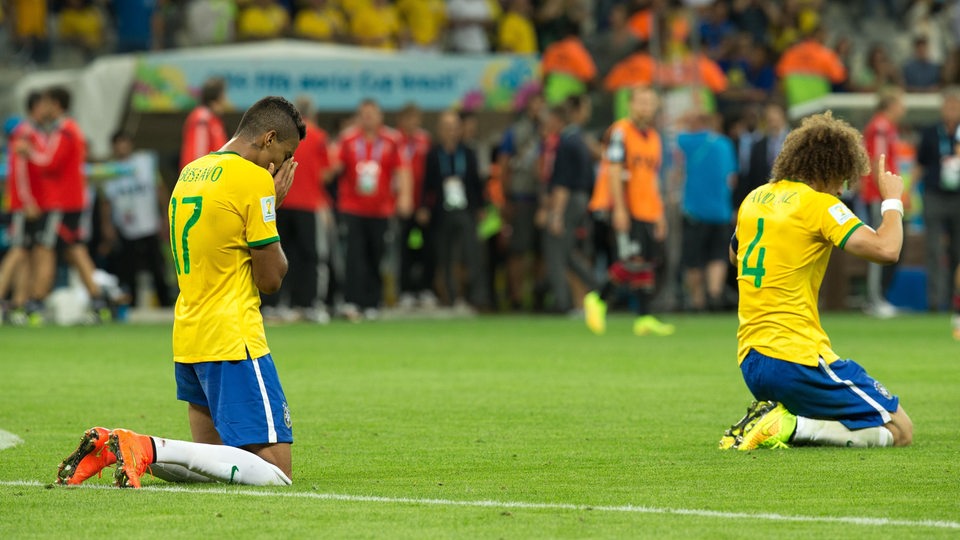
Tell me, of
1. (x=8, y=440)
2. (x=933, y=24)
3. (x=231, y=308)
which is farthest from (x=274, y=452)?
(x=933, y=24)

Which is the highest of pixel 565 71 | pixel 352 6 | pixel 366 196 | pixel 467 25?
pixel 352 6

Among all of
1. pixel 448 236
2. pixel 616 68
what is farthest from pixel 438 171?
pixel 616 68

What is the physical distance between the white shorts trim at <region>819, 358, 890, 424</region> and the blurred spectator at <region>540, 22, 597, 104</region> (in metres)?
15.5

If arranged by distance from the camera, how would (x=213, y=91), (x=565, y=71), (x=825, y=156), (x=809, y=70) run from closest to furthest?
1. (x=825, y=156)
2. (x=213, y=91)
3. (x=565, y=71)
4. (x=809, y=70)

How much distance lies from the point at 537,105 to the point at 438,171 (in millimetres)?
1538

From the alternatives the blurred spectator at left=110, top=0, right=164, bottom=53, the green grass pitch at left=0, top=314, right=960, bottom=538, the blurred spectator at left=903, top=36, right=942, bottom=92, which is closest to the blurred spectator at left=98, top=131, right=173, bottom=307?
the blurred spectator at left=110, top=0, right=164, bottom=53

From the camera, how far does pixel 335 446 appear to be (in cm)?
877

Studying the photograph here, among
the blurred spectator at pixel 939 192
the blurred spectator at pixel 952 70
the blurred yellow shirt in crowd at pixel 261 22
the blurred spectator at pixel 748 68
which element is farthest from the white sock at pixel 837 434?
the blurred spectator at pixel 748 68

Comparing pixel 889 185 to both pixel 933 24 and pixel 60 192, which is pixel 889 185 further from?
pixel 933 24

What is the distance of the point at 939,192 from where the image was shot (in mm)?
21438

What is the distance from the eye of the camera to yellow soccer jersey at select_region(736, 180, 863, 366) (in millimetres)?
8602

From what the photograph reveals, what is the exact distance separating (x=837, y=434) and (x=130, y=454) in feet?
11.6

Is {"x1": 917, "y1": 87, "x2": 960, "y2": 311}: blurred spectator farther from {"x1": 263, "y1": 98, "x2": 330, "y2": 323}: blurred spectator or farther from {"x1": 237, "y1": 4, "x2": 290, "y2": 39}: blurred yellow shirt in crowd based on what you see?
{"x1": 237, "y1": 4, "x2": 290, "y2": 39}: blurred yellow shirt in crowd

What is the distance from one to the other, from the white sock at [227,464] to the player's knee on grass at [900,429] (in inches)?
123
